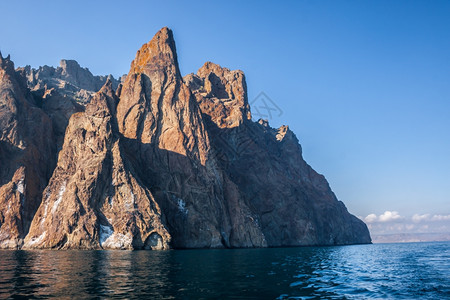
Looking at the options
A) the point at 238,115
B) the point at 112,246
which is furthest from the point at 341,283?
the point at 238,115

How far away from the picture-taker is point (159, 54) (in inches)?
5453

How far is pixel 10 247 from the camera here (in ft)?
291

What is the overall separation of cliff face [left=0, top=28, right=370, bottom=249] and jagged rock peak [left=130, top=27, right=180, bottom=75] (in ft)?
1.44

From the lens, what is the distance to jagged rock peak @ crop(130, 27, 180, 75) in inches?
5379

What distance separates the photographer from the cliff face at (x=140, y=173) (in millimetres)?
88562

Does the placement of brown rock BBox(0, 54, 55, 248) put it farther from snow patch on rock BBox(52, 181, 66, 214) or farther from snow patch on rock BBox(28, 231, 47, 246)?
snow patch on rock BBox(52, 181, 66, 214)

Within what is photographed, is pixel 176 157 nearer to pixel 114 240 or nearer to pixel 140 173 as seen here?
pixel 140 173

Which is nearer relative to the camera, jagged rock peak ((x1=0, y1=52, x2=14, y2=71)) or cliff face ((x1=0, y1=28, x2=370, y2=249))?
cliff face ((x1=0, y1=28, x2=370, y2=249))

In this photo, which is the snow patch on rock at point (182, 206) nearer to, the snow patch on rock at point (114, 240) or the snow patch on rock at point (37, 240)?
the snow patch on rock at point (114, 240)

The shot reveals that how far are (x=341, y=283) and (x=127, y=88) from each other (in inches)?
4439

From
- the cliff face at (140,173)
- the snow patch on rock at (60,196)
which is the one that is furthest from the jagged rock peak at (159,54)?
the snow patch on rock at (60,196)

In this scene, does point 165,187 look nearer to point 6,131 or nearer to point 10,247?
point 10,247

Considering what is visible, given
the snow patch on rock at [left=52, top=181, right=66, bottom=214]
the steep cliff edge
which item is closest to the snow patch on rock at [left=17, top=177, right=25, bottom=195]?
the snow patch on rock at [left=52, top=181, right=66, bottom=214]

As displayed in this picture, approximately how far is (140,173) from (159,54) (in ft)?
173
